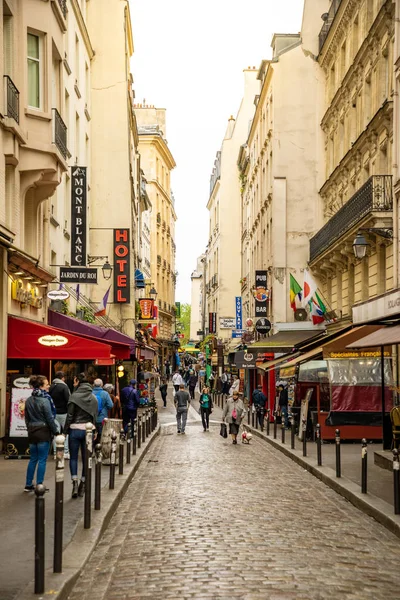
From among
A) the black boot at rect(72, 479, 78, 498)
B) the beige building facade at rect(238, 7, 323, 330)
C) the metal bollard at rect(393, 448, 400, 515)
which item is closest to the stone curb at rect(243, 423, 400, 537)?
the metal bollard at rect(393, 448, 400, 515)

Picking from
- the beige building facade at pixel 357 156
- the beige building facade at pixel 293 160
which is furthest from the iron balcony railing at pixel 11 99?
the beige building facade at pixel 293 160

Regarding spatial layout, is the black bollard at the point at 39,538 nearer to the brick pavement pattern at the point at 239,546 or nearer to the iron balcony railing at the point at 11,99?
the brick pavement pattern at the point at 239,546

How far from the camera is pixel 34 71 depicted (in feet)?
68.5

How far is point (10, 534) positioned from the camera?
9523 millimetres

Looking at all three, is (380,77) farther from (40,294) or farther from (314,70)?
(314,70)

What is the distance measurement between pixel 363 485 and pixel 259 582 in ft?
19.1

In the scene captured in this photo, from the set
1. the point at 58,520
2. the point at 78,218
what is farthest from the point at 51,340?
the point at 58,520

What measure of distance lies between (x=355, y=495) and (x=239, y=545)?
3939 mm

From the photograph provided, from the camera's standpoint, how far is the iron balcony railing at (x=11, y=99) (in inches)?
745

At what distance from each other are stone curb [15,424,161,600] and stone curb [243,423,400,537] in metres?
3.39

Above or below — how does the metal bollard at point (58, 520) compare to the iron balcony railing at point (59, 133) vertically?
below

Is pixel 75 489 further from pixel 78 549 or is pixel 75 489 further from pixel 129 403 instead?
pixel 129 403

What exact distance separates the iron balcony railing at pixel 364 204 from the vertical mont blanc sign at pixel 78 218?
824 cm

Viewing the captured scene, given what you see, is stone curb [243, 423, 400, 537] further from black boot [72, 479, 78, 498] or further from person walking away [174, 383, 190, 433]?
person walking away [174, 383, 190, 433]
